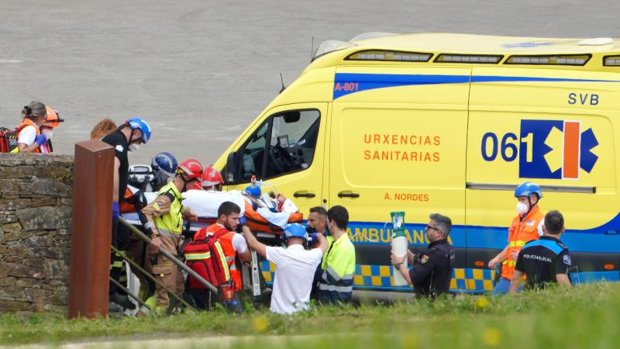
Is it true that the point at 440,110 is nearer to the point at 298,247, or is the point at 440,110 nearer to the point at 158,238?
the point at 298,247

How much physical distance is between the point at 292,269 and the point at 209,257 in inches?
31.3

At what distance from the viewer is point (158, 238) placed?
35.8 feet

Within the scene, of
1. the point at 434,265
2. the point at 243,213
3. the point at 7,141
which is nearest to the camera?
the point at 434,265

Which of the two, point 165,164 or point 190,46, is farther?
point 190,46

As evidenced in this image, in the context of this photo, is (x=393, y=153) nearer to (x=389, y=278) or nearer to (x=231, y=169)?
(x=389, y=278)

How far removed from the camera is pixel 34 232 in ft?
34.2

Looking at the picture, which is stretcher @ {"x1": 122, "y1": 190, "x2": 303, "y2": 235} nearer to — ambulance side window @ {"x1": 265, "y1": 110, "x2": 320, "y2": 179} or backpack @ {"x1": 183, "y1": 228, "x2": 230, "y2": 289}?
backpack @ {"x1": 183, "y1": 228, "x2": 230, "y2": 289}

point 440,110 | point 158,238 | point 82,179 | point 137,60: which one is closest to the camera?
point 82,179

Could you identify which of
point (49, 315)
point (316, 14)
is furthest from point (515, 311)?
point (316, 14)

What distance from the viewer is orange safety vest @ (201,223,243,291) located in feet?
34.7

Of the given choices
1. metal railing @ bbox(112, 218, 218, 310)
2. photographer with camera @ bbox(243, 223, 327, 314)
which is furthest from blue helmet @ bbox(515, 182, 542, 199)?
metal railing @ bbox(112, 218, 218, 310)

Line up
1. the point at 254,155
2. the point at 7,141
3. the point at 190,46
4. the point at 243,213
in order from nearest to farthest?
the point at 243,213, the point at 254,155, the point at 7,141, the point at 190,46

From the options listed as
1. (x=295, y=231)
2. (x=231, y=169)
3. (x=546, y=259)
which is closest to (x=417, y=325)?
(x=546, y=259)

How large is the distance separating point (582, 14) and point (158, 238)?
21199 millimetres
